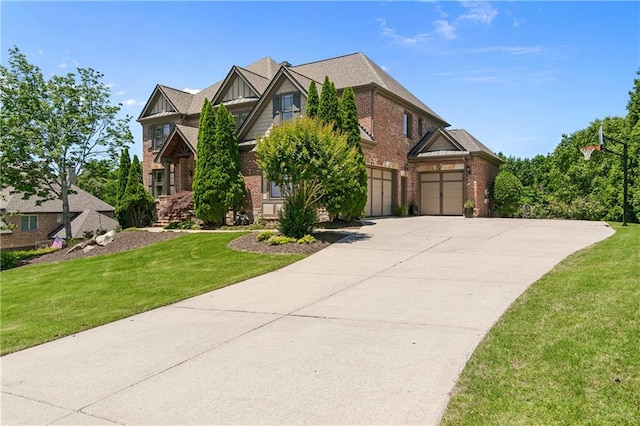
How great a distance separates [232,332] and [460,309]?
325 centimetres

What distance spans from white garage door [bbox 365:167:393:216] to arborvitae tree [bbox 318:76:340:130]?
4.74 m

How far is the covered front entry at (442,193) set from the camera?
24.6 meters

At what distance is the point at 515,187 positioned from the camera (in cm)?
2562

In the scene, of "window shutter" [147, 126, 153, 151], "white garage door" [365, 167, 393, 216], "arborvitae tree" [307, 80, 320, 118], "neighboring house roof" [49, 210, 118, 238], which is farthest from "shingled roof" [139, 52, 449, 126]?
"neighboring house roof" [49, 210, 118, 238]

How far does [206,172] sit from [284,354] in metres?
16.2

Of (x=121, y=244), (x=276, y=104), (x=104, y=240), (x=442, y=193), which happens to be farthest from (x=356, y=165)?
(x=104, y=240)

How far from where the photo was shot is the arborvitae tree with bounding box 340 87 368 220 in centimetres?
1589

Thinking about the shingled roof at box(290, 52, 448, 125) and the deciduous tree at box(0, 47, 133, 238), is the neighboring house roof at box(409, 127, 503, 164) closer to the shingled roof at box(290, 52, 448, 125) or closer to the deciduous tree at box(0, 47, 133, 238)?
the shingled roof at box(290, 52, 448, 125)

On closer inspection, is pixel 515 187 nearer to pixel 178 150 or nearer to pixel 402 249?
pixel 402 249

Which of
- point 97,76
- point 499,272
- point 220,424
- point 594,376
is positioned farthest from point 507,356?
point 97,76

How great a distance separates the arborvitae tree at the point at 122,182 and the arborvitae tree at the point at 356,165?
1413 cm

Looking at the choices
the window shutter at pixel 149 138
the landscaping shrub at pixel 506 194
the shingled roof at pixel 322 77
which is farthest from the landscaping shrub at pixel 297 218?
the window shutter at pixel 149 138

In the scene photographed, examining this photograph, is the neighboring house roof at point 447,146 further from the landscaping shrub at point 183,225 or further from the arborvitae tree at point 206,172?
the landscaping shrub at point 183,225

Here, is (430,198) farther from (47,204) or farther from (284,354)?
(47,204)
